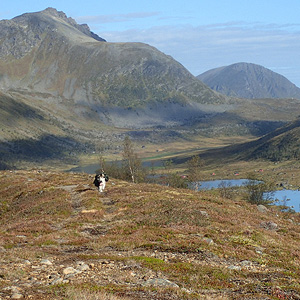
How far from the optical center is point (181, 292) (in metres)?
16.7

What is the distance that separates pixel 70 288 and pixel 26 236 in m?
16.1

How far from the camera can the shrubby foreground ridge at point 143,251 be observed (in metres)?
17.5

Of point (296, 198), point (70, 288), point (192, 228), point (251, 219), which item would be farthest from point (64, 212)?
point (296, 198)

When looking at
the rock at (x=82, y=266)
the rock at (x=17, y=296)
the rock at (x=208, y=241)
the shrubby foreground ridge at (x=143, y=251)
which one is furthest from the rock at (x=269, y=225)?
the rock at (x=17, y=296)

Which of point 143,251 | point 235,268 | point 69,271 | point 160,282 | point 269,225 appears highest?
point 160,282

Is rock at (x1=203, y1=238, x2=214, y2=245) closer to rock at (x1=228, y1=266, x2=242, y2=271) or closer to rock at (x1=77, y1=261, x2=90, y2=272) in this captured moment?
rock at (x1=228, y1=266, x2=242, y2=271)

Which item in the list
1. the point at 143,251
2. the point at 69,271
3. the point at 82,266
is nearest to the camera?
the point at 69,271

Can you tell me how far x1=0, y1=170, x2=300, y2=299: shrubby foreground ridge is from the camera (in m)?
17.5

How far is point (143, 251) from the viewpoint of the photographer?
25.8 m

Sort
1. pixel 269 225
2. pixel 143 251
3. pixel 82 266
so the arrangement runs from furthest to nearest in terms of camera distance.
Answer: pixel 269 225
pixel 143 251
pixel 82 266

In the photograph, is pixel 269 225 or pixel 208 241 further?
pixel 269 225

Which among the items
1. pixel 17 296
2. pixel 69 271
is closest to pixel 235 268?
pixel 69 271

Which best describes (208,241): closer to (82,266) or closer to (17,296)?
(82,266)

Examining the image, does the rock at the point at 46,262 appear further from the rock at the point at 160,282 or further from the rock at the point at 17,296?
the rock at the point at 160,282
